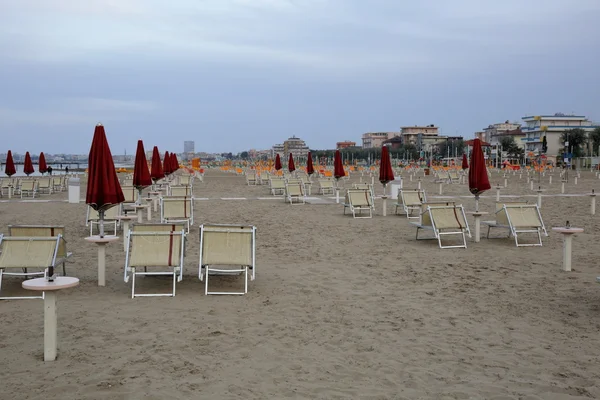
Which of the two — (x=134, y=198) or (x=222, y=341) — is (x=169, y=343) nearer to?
(x=222, y=341)

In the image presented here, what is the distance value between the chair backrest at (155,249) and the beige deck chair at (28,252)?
0.78 metres

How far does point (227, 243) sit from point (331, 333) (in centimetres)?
191

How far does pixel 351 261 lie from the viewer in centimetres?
800

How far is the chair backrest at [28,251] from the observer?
5895 mm

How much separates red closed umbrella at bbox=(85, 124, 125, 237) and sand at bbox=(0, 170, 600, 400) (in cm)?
93

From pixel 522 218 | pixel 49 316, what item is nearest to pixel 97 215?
pixel 49 316

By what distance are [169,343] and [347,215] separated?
968 cm

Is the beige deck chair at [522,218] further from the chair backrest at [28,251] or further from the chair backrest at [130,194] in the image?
the chair backrest at [130,194]

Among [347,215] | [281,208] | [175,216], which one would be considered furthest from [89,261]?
[281,208]

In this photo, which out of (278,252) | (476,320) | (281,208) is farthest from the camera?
(281,208)

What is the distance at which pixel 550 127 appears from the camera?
94750 millimetres

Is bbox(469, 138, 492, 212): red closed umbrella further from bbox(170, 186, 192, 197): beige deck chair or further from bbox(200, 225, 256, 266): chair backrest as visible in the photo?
bbox(170, 186, 192, 197): beige deck chair

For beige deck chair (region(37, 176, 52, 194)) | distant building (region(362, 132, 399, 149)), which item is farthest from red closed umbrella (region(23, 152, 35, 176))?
distant building (region(362, 132, 399, 149))

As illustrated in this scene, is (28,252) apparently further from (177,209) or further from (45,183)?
(45,183)
